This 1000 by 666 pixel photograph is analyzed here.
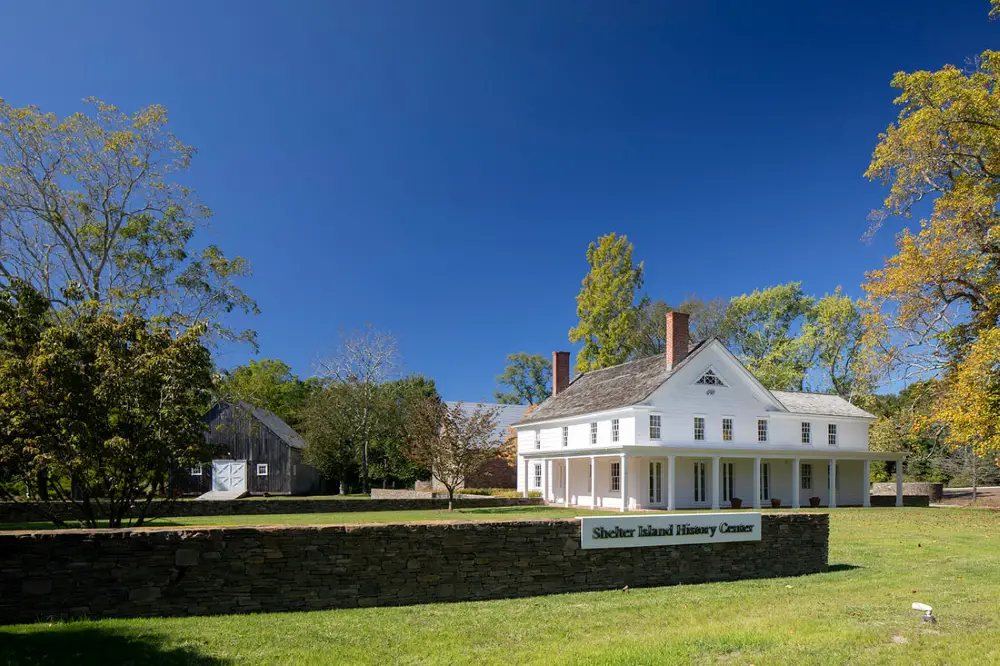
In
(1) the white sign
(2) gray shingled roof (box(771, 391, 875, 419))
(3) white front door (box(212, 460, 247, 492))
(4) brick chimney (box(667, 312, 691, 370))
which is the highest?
(4) brick chimney (box(667, 312, 691, 370))

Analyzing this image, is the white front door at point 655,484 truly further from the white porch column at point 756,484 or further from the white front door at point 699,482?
the white porch column at point 756,484

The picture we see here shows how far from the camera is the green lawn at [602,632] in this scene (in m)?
6.76

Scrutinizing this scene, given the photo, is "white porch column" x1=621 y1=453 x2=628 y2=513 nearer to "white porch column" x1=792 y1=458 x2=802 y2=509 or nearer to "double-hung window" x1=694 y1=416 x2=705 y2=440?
"double-hung window" x1=694 y1=416 x2=705 y2=440

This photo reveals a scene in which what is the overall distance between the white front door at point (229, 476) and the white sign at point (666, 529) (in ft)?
114

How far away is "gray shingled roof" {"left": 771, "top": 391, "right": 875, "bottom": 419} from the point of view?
37.6m

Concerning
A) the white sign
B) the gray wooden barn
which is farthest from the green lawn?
the gray wooden barn

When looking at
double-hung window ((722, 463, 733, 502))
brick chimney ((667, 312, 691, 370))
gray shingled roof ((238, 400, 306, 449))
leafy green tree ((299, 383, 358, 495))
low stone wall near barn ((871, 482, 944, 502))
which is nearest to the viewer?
brick chimney ((667, 312, 691, 370))

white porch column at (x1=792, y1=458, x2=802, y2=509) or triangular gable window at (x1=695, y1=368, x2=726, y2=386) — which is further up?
triangular gable window at (x1=695, y1=368, x2=726, y2=386)

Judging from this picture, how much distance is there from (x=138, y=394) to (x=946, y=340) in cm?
2676

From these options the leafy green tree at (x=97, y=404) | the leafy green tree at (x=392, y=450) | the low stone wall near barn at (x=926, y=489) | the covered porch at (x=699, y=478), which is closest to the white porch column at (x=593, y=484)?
the covered porch at (x=699, y=478)

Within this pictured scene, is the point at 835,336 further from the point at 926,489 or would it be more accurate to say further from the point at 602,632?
the point at 602,632

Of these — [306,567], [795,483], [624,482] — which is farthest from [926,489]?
[306,567]

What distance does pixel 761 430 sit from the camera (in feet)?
116

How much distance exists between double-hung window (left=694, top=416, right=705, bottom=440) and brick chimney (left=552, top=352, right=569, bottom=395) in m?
10.9
